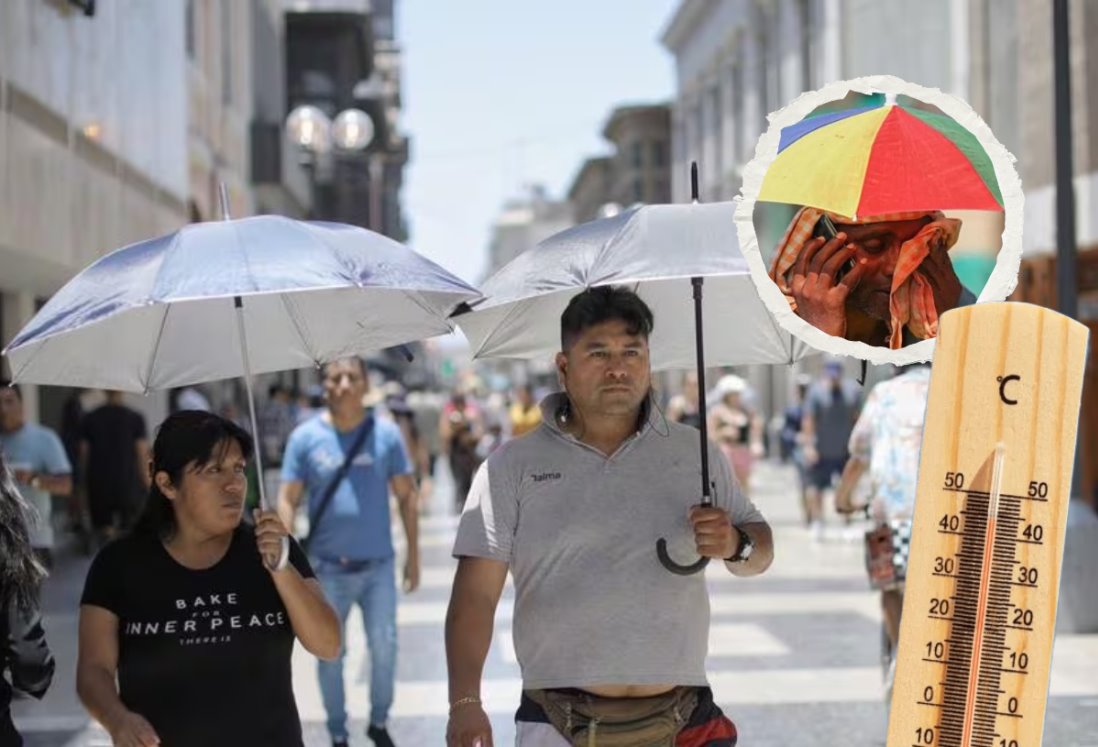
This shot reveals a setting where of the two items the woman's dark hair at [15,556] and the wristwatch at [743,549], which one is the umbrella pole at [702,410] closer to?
the wristwatch at [743,549]

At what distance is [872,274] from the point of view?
4.21m

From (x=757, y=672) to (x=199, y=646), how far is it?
6.40 m

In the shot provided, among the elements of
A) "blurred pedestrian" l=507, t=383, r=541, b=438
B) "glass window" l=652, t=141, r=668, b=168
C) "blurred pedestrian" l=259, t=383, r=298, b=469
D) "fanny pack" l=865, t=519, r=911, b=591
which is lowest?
"blurred pedestrian" l=259, t=383, r=298, b=469

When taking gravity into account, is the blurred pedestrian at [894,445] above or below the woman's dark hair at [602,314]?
below

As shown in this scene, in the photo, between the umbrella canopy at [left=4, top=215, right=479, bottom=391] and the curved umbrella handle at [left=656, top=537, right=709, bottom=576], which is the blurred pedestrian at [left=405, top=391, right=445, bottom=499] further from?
the curved umbrella handle at [left=656, top=537, right=709, bottom=576]

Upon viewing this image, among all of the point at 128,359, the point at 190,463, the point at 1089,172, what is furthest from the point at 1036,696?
the point at 1089,172

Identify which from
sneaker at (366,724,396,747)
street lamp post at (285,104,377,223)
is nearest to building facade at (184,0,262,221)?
street lamp post at (285,104,377,223)

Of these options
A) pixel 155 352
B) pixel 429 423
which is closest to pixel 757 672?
pixel 155 352

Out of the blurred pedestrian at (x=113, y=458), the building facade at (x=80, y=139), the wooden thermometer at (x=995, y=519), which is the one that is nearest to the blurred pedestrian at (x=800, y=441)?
the blurred pedestrian at (x=113, y=458)

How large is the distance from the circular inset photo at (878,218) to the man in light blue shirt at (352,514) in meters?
4.33

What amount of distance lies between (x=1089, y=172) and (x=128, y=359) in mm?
15920

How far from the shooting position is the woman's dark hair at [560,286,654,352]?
4.76 metres

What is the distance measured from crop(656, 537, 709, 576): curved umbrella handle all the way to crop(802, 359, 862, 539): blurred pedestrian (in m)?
14.3

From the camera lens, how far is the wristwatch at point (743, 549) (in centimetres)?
465
